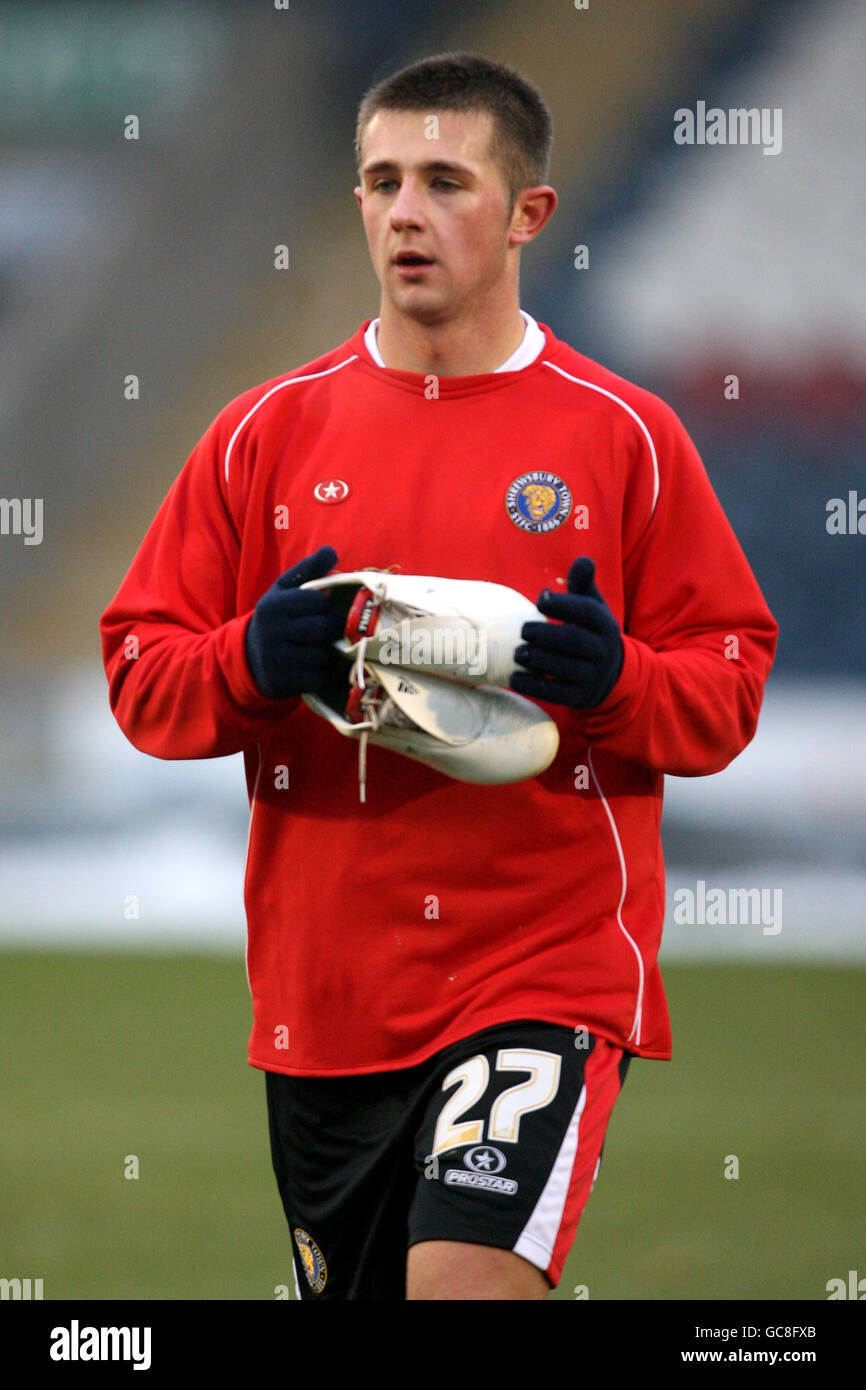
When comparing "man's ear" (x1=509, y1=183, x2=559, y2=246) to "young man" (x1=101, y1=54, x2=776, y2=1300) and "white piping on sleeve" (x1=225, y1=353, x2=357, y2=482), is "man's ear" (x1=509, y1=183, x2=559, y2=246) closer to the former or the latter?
"young man" (x1=101, y1=54, x2=776, y2=1300)

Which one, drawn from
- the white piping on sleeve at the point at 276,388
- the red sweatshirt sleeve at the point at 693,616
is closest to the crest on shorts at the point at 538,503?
the red sweatshirt sleeve at the point at 693,616

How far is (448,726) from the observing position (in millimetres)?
2148

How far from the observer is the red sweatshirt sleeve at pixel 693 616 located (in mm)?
2262

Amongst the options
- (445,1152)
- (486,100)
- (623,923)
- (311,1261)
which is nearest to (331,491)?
(486,100)

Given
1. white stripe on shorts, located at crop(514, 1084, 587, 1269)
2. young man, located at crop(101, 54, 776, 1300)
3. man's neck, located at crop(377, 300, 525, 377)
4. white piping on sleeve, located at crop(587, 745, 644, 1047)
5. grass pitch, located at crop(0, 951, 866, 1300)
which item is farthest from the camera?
grass pitch, located at crop(0, 951, 866, 1300)

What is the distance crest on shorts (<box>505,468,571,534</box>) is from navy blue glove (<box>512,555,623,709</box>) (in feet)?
0.57

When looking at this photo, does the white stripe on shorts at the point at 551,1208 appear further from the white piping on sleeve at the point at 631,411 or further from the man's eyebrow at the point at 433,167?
the man's eyebrow at the point at 433,167

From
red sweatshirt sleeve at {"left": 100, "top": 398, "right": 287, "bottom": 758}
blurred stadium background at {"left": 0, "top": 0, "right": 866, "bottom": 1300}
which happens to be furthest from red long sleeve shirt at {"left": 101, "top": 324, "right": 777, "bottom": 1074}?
blurred stadium background at {"left": 0, "top": 0, "right": 866, "bottom": 1300}

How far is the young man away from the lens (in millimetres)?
2156

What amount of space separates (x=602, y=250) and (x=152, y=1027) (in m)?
3.96

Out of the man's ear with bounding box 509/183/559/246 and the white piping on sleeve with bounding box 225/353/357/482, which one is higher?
the man's ear with bounding box 509/183/559/246

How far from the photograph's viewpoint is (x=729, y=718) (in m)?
2.29

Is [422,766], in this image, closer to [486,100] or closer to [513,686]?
[513,686]

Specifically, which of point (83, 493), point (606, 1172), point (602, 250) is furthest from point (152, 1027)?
point (602, 250)
